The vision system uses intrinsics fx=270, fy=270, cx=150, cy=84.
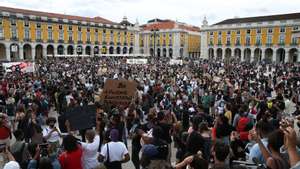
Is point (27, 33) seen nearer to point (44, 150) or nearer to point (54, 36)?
point (54, 36)

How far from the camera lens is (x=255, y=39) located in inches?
2341

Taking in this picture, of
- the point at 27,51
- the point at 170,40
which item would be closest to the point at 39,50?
the point at 27,51

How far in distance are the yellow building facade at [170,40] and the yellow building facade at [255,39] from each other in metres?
9.46

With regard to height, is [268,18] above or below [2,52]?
above

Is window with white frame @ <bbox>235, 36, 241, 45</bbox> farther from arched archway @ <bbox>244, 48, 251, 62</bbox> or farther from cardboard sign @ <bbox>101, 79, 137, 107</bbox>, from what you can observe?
cardboard sign @ <bbox>101, 79, 137, 107</bbox>

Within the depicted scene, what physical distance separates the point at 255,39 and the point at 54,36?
44.2 meters

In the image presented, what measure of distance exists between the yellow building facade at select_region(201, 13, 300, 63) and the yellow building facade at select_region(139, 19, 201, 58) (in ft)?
31.1

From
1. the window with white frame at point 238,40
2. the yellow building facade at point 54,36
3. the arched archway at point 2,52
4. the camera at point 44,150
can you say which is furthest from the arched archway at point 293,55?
the camera at point 44,150

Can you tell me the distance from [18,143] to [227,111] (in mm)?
5130

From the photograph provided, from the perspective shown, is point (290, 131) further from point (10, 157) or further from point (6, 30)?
point (6, 30)

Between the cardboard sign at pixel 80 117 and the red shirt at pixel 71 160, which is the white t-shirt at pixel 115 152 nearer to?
the red shirt at pixel 71 160

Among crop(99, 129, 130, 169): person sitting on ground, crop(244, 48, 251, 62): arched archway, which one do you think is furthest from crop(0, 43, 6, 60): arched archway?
crop(99, 129, 130, 169): person sitting on ground

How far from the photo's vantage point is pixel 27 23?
182 feet

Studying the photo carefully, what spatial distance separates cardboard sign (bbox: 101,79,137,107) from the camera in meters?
7.14
